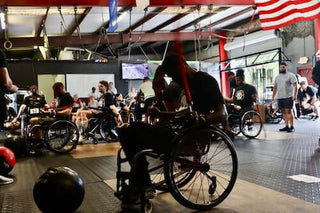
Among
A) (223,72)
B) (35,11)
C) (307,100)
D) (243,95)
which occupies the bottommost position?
(307,100)

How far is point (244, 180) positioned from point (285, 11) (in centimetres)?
389

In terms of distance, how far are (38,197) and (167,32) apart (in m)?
12.3

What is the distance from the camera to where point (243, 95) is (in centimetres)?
644

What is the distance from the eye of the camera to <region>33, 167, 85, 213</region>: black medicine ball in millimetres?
2264

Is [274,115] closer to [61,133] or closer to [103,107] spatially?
[103,107]

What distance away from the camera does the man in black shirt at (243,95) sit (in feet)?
21.1

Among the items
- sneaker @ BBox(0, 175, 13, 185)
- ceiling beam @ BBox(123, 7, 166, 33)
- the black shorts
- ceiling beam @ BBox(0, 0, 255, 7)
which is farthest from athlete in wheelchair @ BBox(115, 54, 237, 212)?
ceiling beam @ BBox(123, 7, 166, 33)

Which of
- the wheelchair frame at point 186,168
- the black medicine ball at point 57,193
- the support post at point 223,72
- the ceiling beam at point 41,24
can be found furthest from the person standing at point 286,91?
the support post at point 223,72

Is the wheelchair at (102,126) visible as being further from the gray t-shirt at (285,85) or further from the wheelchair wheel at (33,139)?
the gray t-shirt at (285,85)

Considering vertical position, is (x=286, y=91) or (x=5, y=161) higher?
(x=286, y=91)

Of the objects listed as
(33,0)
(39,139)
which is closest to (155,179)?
(39,139)

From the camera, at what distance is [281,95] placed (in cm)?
704

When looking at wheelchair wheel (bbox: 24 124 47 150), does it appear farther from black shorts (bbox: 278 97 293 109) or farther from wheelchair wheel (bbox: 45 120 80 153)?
black shorts (bbox: 278 97 293 109)

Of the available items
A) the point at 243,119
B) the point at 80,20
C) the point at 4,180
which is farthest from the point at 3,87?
the point at 80,20
